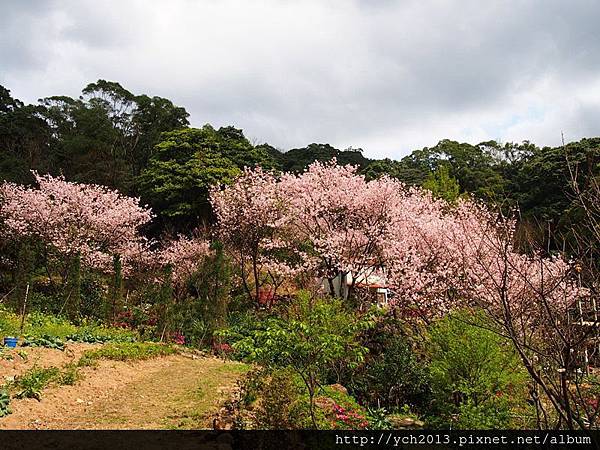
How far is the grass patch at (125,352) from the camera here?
27.5 feet

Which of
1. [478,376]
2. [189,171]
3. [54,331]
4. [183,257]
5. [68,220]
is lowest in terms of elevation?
[54,331]

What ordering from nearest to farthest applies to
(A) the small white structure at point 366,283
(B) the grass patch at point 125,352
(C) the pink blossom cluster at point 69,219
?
(B) the grass patch at point 125,352 < (A) the small white structure at point 366,283 < (C) the pink blossom cluster at point 69,219

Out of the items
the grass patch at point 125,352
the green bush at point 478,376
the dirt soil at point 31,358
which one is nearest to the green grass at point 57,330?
the dirt soil at point 31,358

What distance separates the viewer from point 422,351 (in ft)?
31.0

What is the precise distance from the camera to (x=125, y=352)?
30.4 feet

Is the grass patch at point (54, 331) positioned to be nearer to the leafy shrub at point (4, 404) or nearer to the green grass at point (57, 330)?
the green grass at point (57, 330)

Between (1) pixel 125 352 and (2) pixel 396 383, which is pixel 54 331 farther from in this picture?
(2) pixel 396 383

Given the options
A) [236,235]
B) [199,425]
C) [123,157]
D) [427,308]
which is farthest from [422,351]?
[123,157]

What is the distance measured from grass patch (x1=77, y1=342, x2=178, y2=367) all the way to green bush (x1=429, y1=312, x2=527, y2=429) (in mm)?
5876

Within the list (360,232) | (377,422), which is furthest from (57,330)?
(360,232)

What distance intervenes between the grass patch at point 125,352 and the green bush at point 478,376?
588 centimetres

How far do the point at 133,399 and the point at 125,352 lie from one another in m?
2.56

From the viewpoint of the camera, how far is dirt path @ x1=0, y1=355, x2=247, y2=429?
5.54 m

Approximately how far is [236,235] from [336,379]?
9281 millimetres
